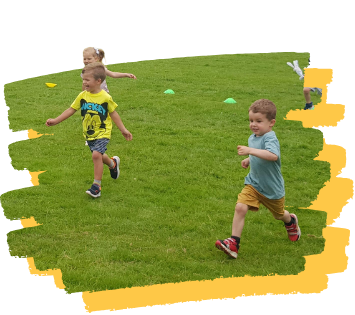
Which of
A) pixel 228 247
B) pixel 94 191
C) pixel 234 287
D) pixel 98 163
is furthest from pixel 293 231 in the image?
pixel 98 163

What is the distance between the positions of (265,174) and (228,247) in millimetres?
844

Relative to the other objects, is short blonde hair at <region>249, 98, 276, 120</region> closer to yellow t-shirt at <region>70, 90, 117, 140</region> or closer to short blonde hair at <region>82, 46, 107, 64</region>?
yellow t-shirt at <region>70, 90, 117, 140</region>

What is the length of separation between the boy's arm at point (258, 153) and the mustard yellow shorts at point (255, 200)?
512 mm

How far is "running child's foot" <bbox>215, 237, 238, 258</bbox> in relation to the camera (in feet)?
17.0

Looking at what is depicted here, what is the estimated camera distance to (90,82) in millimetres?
6828

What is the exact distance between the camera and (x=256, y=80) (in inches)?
609

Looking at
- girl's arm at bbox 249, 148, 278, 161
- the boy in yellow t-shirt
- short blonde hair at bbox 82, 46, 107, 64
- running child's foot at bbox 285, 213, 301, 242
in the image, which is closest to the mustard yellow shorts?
running child's foot at bbox 285, 213, 301, 242

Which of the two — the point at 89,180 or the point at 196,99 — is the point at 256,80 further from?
the point at 89,180

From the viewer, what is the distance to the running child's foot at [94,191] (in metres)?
6.70

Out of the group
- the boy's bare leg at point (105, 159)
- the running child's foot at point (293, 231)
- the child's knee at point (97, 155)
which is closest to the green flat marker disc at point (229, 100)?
the boy's bare leg at point (105, 159)

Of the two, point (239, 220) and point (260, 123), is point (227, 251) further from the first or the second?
point (260, 123)

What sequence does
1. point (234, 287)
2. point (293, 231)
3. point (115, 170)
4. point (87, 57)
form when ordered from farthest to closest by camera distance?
point (87, 57) < point (115, 170) < point (293, 231) < point (234, 287)

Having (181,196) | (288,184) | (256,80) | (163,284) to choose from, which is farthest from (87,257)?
(256,80)

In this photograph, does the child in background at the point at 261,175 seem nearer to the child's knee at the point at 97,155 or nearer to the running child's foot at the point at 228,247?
the running child's foot at the point at 228,247
